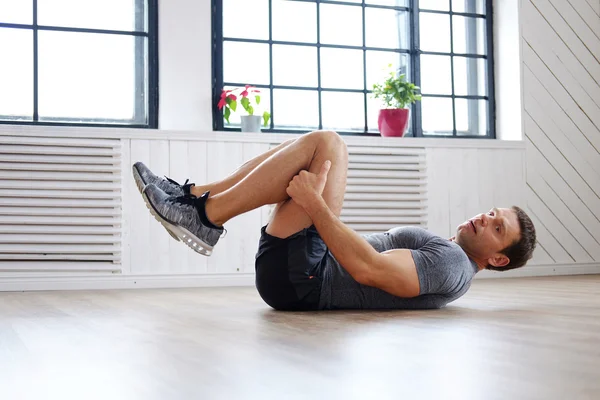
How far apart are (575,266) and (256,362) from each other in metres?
4.35

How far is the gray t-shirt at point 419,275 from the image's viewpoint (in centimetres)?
240

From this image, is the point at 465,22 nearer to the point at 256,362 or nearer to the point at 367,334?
the point at 367,334

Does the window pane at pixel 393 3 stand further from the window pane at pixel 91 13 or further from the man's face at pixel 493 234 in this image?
the man's face at pixel 493 234

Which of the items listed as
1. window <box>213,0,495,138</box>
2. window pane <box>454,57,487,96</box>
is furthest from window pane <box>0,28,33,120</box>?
window pane <box>454,57,487,96</box>

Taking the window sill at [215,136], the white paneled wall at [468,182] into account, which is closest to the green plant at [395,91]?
the window sill at [215,136]

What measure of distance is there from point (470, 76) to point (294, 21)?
144 centimetres

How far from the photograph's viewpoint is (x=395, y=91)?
198 inches

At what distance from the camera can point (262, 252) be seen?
8.17 ft

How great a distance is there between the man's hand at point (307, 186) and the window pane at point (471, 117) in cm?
329

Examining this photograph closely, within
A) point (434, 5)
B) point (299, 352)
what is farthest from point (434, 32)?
point (299, 352)

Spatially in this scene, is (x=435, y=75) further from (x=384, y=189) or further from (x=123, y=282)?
(x=123, y=282)

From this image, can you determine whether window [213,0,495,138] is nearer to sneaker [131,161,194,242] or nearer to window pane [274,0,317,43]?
window pane [274,0,317,43]

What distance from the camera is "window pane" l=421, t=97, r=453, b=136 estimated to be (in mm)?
5406

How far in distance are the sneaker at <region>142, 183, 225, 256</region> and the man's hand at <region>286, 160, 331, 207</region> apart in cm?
27
